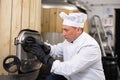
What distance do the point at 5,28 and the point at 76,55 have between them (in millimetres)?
676

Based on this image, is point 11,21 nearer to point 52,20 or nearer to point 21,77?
point 21,77

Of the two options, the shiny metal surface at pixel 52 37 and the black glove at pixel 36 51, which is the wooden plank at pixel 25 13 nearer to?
the black glove at pixel 36 51

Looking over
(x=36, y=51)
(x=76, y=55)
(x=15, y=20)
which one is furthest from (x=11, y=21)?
(x=76, y=55)

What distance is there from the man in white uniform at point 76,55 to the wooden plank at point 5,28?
0.27m

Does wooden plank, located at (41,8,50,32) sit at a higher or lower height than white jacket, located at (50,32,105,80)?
higher

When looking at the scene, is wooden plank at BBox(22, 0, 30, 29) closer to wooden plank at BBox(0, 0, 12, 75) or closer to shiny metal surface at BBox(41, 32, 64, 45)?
wooden plank at BBox(0, 0, 12, 75)

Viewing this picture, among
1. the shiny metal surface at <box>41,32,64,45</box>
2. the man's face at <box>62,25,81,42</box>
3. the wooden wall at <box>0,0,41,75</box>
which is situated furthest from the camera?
the shiny metal surface at <box>41,32,64,45</box>

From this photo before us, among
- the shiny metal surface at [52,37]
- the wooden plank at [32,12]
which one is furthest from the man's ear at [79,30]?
the shiny metal surface at [52,37]

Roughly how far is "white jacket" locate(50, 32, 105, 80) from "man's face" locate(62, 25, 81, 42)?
40 millimetres

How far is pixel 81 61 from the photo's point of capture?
1.55m

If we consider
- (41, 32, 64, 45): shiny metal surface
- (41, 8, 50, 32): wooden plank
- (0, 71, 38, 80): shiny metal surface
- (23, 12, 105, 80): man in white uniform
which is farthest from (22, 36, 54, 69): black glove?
(41, 8, 50, 32): wooden plank

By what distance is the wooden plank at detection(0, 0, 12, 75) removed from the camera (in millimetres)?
1762

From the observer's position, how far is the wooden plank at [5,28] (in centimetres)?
176

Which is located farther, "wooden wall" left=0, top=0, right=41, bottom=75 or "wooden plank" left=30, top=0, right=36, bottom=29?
"wooden plank" left=30, top=0, right=36, bottom=29
